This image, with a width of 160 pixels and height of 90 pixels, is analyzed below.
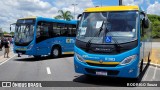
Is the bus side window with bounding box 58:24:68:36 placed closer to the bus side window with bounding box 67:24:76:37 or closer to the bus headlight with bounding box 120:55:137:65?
the bus side window with bounding box 67:24:76:37

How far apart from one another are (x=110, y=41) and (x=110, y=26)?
0.77 m

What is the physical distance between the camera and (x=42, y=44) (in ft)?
71.0

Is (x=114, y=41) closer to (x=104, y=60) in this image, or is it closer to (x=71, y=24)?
(x=104, y=60)

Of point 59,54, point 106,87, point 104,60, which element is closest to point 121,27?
point 104,60

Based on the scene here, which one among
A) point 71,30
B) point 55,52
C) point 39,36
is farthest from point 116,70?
point 71,30

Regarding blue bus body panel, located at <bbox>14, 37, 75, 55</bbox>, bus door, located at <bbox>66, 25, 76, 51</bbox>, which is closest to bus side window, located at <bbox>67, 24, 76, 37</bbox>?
bus door, located at <bbox>66, 25, 76, 51</bbox>

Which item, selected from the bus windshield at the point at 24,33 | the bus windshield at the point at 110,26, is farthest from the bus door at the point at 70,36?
the bus windshield at the point at 110,26

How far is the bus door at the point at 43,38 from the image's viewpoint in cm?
2119

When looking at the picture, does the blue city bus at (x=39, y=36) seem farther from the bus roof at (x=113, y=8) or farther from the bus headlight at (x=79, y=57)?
the bus headlight at (x=79, y=57)

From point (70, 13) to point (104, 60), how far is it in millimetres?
74231

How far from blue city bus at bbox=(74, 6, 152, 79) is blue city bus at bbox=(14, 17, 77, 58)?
9.86 m

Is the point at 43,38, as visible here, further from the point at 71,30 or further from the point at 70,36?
the point at 71,30

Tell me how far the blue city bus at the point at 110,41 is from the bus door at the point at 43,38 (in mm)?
10025

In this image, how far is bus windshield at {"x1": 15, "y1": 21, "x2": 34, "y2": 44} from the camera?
2084 cm
